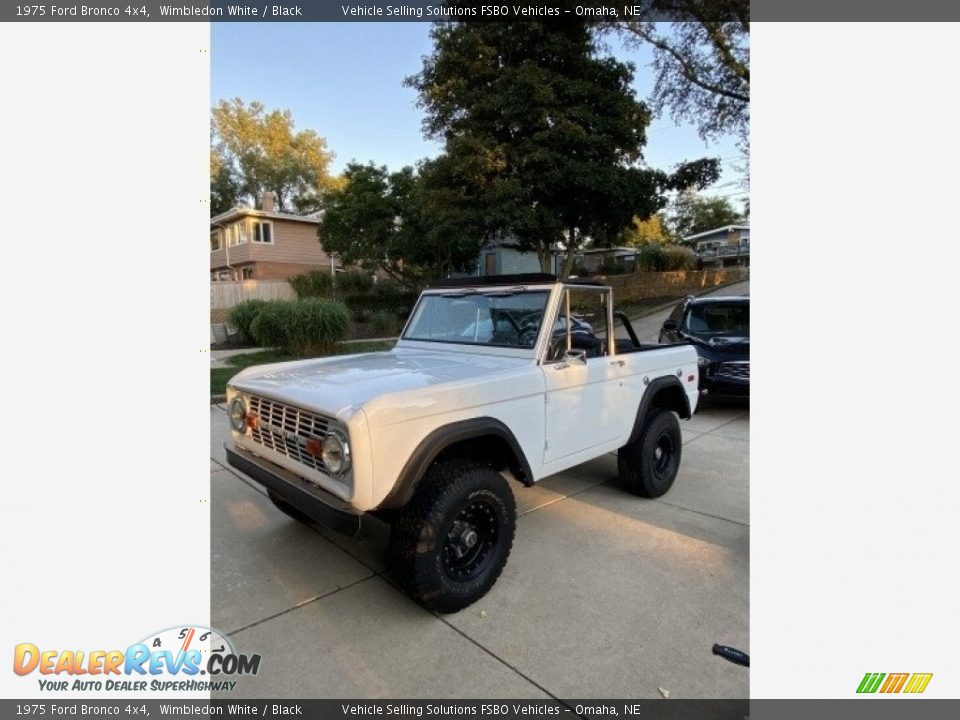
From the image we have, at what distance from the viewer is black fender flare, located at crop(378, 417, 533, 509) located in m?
2.35

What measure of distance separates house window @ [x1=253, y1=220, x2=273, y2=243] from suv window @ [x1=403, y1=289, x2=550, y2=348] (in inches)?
975

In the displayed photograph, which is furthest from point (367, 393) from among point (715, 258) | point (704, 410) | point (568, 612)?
point (715, 258)

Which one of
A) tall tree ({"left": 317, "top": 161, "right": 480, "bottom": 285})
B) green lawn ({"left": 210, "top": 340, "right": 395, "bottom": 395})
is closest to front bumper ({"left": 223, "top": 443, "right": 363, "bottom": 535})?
green lawn ({"left": 210, "top": 340, "right": 395, "bottom": 395})

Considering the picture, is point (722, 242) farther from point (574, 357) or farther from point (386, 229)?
point (574, 357)

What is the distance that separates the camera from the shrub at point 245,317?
13570 millimetres

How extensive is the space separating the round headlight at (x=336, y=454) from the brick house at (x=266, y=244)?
24.6 meters

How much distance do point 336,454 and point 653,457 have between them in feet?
8.90

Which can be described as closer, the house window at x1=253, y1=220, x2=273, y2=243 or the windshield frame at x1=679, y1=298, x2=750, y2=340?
the windshield frame at x1=679, y1=298, x2=750, y2=340

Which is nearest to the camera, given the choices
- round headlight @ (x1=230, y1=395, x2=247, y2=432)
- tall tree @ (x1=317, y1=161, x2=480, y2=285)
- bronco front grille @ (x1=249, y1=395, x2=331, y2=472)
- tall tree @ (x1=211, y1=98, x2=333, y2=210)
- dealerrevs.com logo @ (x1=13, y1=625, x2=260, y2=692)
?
dealerrevs.com logo @ (x1=13, y1=625, x2=260, y2=692)

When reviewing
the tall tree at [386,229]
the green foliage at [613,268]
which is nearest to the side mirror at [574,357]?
the tall tree at [386,229]

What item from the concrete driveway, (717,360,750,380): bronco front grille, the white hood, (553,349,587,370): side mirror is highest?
(553,349,587,370): side mirror

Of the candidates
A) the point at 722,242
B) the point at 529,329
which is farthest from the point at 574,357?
the point at 722,242

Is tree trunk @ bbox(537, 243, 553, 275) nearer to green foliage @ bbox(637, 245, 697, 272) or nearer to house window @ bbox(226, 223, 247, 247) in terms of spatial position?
green foliage @ bbox(637, 245, 697, 272)
